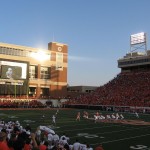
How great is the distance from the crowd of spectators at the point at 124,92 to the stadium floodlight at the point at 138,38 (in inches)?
286

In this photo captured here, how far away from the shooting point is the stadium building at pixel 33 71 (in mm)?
60647

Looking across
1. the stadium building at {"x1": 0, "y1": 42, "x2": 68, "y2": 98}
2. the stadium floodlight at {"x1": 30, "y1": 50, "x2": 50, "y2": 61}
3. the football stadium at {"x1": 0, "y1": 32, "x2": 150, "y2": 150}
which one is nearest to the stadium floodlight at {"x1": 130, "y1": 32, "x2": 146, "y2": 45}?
the football stadium at {"x1": 0, "y1": 32, "x2": 150, "y2": 150}

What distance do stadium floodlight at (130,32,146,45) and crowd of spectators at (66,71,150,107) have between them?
7.26m

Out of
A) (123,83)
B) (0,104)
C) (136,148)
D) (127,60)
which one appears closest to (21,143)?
(136,148)

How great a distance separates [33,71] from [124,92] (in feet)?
73.7

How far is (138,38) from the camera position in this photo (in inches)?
2687

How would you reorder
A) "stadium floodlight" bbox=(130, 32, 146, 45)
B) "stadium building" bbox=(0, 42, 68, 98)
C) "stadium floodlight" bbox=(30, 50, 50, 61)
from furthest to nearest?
"stadium floodlight" bbox=(30, 50, 50, 61) → "stadium floodlight" bbox=(130, 32, 146, 45) → "stadium building" bbox=(0, 42, 68, 98)

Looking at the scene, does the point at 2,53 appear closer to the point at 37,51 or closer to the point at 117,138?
the point at 37,51

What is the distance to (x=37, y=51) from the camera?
69062mm

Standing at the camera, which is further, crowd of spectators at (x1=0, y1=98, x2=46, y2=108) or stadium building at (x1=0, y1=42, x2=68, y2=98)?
stadium building at (x1=0, y1=42, x2=68, y2=98)

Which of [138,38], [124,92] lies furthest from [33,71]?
[138,38]

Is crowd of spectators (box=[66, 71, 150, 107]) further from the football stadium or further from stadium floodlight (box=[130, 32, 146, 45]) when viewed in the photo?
stadium floodlight (box=[130, 32, 146, 45])

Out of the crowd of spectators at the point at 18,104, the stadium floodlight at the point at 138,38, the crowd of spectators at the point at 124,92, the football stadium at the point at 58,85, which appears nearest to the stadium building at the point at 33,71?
the football stadium at the point at 58,85

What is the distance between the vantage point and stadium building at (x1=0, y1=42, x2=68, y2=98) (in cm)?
6065
